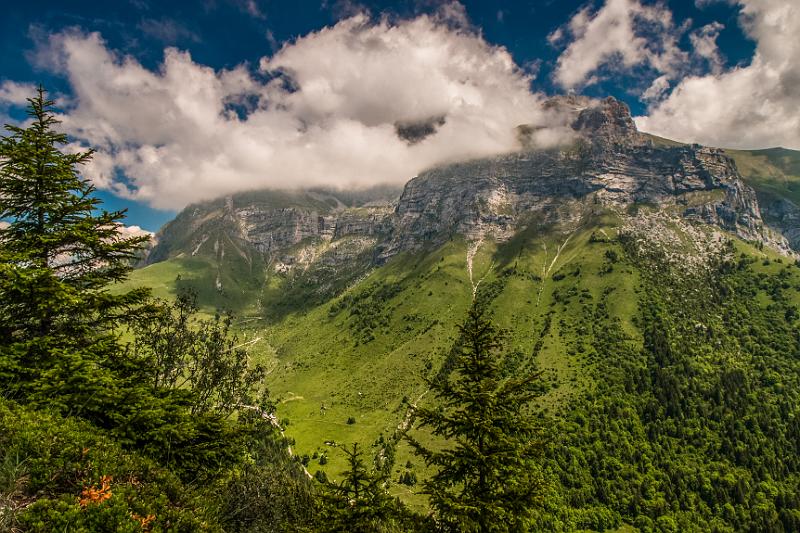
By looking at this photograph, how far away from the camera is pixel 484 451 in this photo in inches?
733

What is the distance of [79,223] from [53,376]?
7835mm

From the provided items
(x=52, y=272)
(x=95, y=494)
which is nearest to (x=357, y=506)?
(x=95, y=494)

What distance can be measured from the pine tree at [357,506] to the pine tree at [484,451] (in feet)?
8.89

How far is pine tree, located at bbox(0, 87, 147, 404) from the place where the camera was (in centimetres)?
1537

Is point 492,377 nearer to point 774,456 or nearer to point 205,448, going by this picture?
point 205,448

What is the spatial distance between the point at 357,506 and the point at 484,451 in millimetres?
7123

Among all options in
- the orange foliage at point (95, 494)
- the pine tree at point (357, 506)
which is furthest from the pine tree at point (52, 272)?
the pine tree at point (357, 506)

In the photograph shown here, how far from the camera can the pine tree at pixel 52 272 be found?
15367 millimetres

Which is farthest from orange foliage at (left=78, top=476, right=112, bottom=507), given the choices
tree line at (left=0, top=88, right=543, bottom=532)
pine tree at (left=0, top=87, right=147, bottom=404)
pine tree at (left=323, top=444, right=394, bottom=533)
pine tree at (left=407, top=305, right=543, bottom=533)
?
pine tree at (left=407, top=305, right=543, bottom=533)

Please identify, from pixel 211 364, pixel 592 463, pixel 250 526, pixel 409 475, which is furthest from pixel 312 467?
pixel 250 526

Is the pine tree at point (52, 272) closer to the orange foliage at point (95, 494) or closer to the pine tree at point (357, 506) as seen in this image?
the orange foliage at point (95, 494)

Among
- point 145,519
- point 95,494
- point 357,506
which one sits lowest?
point 357,506

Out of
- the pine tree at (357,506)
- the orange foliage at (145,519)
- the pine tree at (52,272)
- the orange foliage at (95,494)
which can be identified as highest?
the pine tree at (52,272)

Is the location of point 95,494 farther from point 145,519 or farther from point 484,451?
point 484,451
